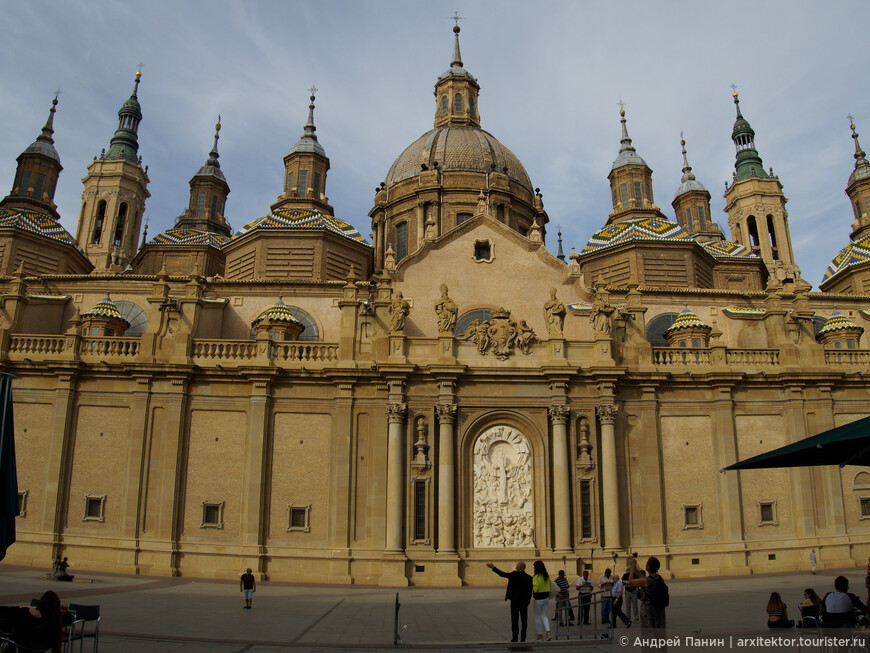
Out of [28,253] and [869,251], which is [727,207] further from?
[28,253]

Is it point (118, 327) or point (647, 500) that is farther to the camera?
point (118, 327)

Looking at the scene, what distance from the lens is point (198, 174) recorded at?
5722 cm

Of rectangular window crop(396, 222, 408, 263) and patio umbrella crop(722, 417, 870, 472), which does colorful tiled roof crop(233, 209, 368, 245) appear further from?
patio umbrella crop(722, 417, 870, 472)

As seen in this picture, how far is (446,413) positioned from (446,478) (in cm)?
247

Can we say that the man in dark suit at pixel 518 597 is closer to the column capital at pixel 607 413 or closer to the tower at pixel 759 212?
the column capital at pixel 607 413

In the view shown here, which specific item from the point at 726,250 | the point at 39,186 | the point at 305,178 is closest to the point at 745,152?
the point at 726,250

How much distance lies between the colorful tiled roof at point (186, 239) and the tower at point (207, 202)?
5.92 metres

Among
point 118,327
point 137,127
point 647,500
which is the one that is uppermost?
point 137,127

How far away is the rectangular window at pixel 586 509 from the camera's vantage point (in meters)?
26.1

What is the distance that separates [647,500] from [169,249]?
34528 mm

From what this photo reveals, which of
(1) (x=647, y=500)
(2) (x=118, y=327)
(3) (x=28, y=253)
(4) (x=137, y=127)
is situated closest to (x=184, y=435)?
(2) (x=118, y=327)

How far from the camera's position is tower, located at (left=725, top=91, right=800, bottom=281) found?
2223 inches

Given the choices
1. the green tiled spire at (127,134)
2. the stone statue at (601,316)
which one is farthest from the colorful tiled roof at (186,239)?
the stone statue at (601,316)

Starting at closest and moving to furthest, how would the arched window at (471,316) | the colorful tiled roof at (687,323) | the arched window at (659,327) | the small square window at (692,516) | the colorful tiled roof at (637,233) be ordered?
the small square window at (692,516) → the arched window at (471,316) → the colorful tiled roof at (687,323) → the arched window at (659,327) → the colorful tiled roof at (637,233)
